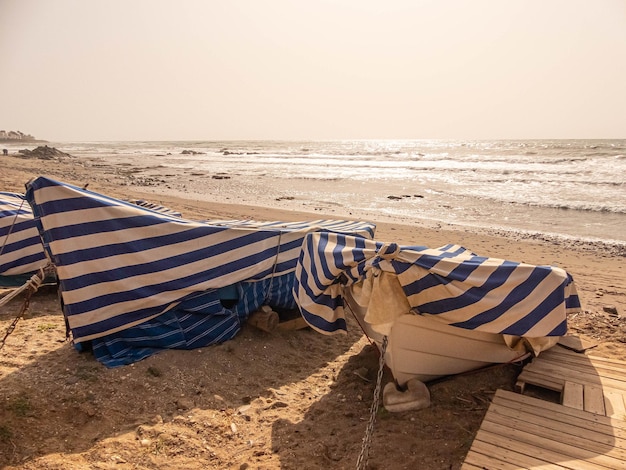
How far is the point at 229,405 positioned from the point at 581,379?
3930mm

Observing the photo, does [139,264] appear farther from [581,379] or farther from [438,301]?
[581,379]

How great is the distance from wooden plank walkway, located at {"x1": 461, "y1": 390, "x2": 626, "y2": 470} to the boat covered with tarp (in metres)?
0.77

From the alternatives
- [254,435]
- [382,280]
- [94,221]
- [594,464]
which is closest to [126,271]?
[94,221]

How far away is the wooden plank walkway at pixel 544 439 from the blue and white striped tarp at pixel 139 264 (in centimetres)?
375

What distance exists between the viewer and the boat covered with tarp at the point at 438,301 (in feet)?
14.5

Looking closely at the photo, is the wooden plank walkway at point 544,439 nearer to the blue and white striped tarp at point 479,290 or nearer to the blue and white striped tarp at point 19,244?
the blue and white striped tarp at point 479,290

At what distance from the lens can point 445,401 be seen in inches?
187

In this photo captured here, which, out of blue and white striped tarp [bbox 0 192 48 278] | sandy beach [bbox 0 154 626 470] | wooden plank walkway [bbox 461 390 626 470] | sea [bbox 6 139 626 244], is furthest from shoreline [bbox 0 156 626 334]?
blue and white striped tarp [bbox 0 192 48 278]

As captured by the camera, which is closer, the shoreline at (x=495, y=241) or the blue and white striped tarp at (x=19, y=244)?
the blue and white striped tarp at (x=19, y=244)

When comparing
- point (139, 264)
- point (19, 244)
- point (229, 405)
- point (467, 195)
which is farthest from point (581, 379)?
point (467, 195)

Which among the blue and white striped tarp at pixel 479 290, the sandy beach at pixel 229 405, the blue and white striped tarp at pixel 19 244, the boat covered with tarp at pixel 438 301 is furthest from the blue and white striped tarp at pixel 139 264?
the blue and white striped tarp at pixel 19 244

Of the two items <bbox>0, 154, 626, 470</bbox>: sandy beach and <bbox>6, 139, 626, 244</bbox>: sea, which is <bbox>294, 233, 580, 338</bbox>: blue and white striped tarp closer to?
<bbox>0, 154, 626, 470</bbox>: sandy beach

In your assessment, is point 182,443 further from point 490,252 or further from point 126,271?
point 490,252

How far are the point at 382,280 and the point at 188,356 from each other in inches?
115
